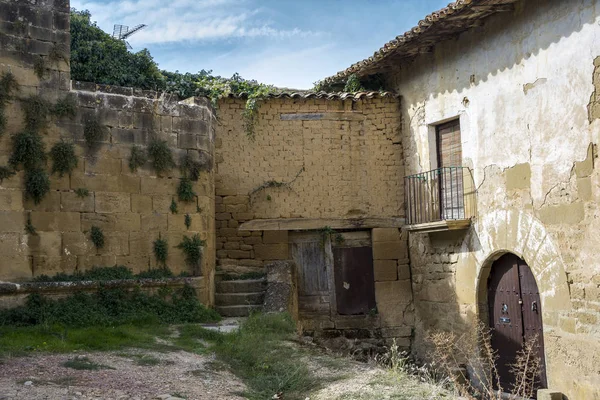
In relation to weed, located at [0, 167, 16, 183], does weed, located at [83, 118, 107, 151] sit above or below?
above

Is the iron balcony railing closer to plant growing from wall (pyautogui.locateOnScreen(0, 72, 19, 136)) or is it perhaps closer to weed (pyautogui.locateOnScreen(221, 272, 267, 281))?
weed (pyautogui.locateOnScreen(221, 272, 267, 281))

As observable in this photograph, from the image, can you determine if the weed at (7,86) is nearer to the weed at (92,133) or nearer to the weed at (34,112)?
the weed at (34,112)

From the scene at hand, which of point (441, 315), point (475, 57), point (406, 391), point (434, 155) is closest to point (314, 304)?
point (441, 315)

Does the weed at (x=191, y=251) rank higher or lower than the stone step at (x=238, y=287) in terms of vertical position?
higher

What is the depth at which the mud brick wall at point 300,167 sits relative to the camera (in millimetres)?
13234

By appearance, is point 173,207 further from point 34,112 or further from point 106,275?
point 34,112

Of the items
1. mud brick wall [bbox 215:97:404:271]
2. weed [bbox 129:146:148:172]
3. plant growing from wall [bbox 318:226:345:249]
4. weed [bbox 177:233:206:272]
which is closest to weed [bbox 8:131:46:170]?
weed [bbox 129:146:148:172]

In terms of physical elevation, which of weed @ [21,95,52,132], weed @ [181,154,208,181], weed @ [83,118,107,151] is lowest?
weed @ [181,154,208,181]

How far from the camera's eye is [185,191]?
34.4 ft

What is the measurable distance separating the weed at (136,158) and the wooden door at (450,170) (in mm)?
5226

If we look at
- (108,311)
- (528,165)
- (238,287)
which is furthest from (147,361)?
(528,165)

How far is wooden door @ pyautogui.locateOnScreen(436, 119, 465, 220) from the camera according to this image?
12391mm

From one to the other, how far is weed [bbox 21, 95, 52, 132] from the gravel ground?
11.6ft

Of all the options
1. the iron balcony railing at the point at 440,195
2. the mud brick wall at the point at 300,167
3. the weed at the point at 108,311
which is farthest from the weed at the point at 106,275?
the iron balcony railing at the point at 440,195
